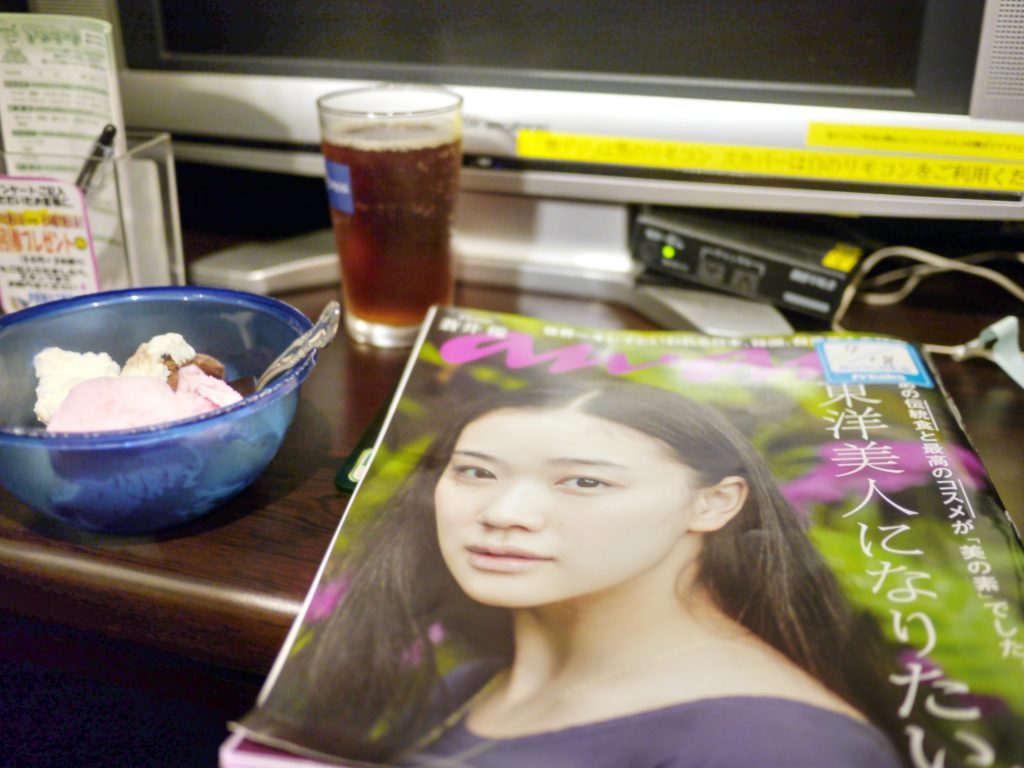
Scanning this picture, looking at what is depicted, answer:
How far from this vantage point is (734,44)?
21.9 inches

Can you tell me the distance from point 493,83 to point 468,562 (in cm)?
38

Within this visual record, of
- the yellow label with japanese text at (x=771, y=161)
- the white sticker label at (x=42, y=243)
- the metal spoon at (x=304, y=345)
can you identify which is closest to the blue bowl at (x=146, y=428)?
the metal spoon at (x=304, y=345)

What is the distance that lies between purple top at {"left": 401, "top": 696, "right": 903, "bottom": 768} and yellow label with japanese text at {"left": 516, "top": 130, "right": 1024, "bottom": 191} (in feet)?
1.26

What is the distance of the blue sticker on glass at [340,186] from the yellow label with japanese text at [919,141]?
29cm

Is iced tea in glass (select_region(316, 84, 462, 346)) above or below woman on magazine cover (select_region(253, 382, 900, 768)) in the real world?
above

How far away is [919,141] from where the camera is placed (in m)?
0.54

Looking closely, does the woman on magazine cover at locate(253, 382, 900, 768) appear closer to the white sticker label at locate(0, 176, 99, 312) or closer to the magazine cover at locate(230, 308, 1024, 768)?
the magazine cover at locate(230, 308, 1024, 768)

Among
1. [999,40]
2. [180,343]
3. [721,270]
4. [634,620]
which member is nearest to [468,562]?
[634,620]

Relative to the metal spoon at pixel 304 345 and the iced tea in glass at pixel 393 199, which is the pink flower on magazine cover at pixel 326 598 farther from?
the iced tea in glass at pixel 393 199

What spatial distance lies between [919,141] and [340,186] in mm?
364

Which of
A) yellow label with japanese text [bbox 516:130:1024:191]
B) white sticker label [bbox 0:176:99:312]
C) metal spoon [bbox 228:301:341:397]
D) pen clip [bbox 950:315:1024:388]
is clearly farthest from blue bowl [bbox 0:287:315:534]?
pen clip [bbox 950:315:1024:388]

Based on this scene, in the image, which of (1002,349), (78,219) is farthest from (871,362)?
(78,219)

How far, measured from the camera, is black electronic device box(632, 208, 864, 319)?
22.8 inches

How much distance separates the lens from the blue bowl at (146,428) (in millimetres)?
337
